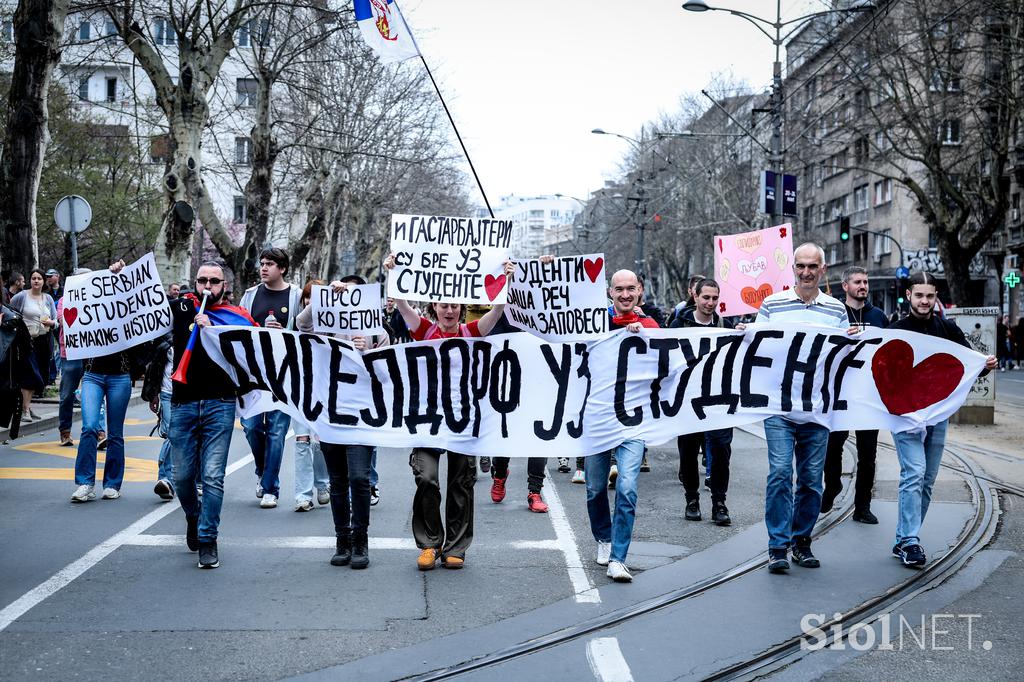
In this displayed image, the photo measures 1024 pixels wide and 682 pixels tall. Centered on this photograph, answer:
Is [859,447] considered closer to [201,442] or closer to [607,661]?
[607,661]

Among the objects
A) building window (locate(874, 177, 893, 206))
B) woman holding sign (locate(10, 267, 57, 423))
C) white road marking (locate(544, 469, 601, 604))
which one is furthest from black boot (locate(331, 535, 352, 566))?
building window (locate(874, 177, 893, 206))

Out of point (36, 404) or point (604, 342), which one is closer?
point (604, 342)

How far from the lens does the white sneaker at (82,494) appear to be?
8938 millimetres

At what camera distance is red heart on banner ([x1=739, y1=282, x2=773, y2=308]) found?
13.5 meters

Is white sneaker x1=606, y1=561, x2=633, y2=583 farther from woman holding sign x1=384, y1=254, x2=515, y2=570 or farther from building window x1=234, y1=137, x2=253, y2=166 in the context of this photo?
building window x1=234, y1=137, x2=253, y2=166

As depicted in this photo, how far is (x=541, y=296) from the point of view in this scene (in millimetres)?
8094

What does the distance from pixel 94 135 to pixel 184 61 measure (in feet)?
57.8

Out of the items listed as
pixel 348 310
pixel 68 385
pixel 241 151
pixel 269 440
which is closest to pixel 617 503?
pixel 348 310

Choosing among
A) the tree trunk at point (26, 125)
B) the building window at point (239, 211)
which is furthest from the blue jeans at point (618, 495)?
the building window at point (239, 211)

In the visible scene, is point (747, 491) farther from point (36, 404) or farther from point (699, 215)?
point (699, 215)

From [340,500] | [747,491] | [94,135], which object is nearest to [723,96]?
[94,135]

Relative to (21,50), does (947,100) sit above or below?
above

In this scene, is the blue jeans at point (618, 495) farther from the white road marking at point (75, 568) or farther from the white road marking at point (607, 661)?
the white road marking at point (75, 568)

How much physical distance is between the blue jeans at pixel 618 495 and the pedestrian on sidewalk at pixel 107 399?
4.39 metres
